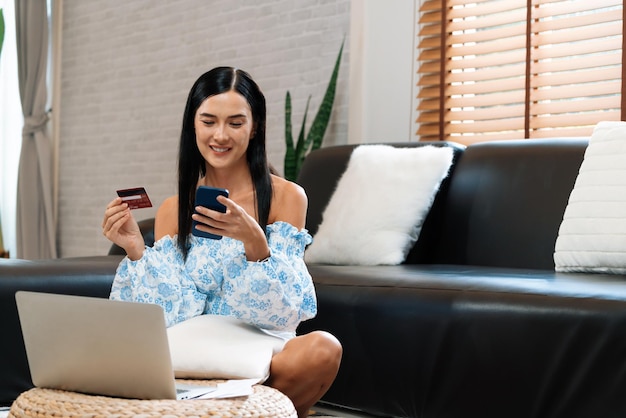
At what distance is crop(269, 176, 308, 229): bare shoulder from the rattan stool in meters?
0.60

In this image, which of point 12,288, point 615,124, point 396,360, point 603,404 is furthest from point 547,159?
point 12,288

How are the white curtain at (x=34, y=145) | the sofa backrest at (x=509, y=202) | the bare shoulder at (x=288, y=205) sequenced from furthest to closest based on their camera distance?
the white curtain at (x=34, y=145) < the sofa backrest at (x=509, y=202) < the bare shoulder at (x=288, y=205)

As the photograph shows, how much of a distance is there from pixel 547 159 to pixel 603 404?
3.86 ft

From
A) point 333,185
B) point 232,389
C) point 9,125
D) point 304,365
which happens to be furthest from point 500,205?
point 9,125

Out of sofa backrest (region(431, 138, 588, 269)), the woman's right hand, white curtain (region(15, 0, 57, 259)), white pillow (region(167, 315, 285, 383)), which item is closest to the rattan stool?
white pillow (region(167, 315, 285, 383))

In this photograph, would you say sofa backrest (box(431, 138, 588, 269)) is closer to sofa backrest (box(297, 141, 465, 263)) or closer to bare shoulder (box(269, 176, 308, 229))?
sofa backrest (box(297, 141, 465, 263))

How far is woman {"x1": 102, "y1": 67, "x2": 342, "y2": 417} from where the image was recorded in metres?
1.80

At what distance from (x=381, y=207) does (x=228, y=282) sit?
1205 mm

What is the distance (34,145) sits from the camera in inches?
242

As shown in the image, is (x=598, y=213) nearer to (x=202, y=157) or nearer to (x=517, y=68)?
(x=202, y=157)

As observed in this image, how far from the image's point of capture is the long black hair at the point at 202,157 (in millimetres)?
1976

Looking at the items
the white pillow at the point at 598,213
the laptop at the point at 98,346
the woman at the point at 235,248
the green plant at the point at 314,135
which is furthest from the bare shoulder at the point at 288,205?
the green plant at the point at 314,135

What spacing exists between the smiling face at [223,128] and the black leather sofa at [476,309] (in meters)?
0.62

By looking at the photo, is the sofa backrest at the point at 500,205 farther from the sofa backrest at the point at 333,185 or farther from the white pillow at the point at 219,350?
the white pillow at the point at 219,350
